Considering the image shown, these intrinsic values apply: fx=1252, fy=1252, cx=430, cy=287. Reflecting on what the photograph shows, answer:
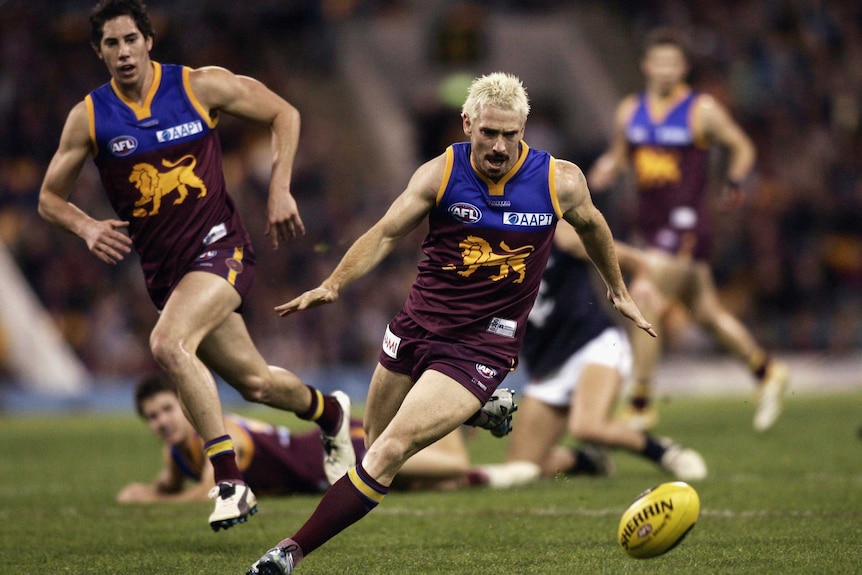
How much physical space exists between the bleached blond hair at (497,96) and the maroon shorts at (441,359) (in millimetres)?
1047

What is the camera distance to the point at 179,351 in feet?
→ 20.7

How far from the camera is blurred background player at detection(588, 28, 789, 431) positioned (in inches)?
430

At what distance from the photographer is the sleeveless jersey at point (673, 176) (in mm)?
11047

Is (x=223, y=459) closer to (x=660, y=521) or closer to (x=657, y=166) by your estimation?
(x=660, y=521)

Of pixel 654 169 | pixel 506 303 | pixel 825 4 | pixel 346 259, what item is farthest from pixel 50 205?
pixel 825 4

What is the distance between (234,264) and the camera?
6.78 meters

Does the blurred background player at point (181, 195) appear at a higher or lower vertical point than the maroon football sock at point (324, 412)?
higher

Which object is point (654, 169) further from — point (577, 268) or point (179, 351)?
point (179, 351)

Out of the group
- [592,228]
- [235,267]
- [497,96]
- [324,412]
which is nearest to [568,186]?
[592,228]

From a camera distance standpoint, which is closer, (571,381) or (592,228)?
(592,228)

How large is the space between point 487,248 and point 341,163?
1682 centimetres

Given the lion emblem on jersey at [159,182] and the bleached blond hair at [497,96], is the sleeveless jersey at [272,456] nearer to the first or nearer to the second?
the lion emblem on jersey at [159,182]

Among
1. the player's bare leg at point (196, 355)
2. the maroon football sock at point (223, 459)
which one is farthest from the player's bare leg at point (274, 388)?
the maroon football sock at point (223, 459)

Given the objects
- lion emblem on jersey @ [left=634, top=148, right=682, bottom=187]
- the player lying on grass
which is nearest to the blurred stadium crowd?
lion emblem on jersey @ [left=634, top=148, right=682, bottom=187]
